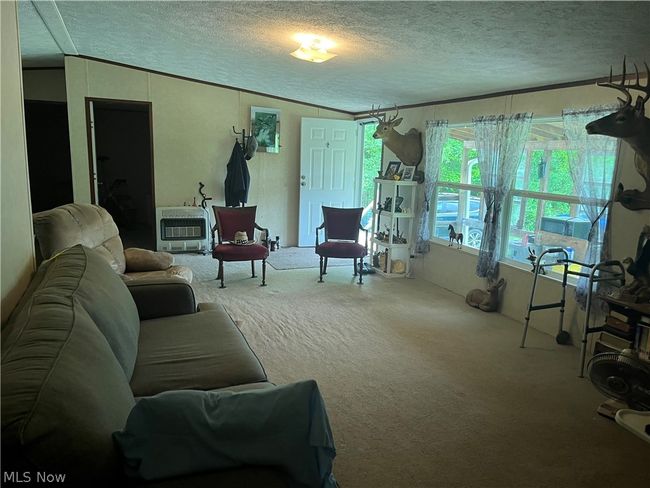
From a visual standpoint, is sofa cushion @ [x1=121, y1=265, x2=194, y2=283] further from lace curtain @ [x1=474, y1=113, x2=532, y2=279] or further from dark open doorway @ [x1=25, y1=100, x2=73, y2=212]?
dark open doorway @ [x1=25, y1=100, x2=73, y2=212]

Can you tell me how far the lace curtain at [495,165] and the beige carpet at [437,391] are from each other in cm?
59

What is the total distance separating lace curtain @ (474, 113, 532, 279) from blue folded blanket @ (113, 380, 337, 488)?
11.9 ft

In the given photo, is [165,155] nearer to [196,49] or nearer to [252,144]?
[252,144]

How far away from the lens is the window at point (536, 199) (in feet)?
12.2

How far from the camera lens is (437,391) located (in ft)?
9.12

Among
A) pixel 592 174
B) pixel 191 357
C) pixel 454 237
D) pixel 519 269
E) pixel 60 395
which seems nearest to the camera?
pixel 60 395

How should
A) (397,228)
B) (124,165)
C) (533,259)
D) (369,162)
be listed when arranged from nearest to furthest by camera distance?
1. (533,259)
2. (397,228)
3. (369,162)
4. (124,165)

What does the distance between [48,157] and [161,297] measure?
626cm

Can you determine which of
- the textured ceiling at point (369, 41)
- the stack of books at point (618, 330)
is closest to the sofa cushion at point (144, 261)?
the textured ceiling at point (369, 41)

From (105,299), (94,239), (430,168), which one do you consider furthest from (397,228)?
(105,299)

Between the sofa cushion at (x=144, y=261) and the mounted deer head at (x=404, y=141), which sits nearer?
the sofa cushion at (x=144, y=261)

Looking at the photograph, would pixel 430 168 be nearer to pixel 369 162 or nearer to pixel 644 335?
pixel 369 162

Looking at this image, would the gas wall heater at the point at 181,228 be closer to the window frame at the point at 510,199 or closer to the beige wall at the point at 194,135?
the beige wall at the point at 194,135

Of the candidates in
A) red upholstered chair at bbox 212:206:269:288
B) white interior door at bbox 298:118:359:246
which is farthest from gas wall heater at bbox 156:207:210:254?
white interior door at bbox 298:118:359:246
